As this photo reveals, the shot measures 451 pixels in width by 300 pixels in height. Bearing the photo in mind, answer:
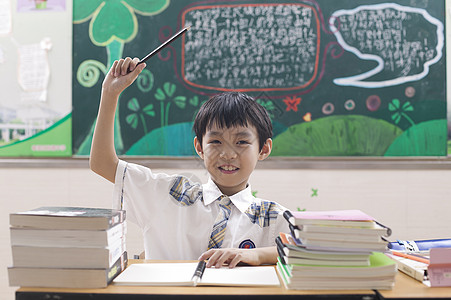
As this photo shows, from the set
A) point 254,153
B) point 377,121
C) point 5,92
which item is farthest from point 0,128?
point 377,121

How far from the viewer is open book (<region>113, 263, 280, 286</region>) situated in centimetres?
82

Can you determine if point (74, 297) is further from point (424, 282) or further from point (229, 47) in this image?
point (229, 47)

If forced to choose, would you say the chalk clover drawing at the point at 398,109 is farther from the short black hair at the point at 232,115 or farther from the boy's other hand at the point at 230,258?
the boy's other hand at the point at 230,258

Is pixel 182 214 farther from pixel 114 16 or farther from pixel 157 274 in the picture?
pixel 114 16

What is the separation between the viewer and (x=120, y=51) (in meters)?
2.40

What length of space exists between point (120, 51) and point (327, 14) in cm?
133

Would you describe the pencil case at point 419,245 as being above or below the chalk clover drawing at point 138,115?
below

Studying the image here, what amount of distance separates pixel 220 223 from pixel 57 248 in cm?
60

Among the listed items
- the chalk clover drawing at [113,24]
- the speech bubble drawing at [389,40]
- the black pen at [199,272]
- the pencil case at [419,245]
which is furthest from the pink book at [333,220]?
the chalk clover drawing at [113,24]

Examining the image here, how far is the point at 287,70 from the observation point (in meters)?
2.34

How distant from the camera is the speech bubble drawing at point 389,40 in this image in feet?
7.52

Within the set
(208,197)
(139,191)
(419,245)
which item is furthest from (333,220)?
(139,191)

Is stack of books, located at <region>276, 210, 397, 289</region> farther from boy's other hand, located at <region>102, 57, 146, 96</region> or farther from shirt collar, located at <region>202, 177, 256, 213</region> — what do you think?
boy's other hand, located at <region>102, 57, 146, 96</region>

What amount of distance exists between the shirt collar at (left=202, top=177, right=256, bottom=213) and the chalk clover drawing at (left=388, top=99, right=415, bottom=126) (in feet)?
4.48
